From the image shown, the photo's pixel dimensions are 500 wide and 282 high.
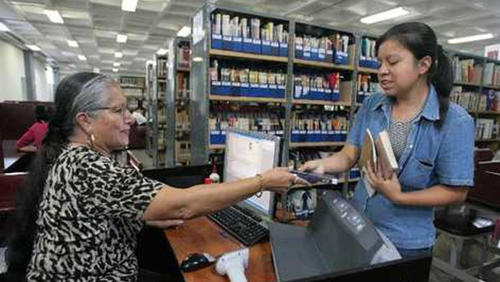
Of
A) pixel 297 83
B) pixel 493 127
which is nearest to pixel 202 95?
pixel 297 83

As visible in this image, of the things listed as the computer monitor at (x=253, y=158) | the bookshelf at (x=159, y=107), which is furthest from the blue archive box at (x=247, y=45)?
the bookshelf at (x=159, y=107)

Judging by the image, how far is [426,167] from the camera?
109 centimetres

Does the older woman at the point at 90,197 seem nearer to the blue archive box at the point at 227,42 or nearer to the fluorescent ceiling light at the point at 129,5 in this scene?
the blue archive box at the point at 227,42

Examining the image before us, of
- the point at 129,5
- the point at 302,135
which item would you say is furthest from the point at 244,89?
the point at 129,5

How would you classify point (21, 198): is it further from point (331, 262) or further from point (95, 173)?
point (331, 262)

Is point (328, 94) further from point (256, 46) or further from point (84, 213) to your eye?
point (84, 213)

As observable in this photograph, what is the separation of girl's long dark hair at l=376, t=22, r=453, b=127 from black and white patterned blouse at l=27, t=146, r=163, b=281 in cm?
94

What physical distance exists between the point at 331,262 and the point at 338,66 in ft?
9.49

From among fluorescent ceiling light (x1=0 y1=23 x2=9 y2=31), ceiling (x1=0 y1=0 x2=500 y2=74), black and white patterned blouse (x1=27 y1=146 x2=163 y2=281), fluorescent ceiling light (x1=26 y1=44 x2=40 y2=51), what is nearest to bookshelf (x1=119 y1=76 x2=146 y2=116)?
ceiling (x1=0 y1=0 x2=500 y2=74)

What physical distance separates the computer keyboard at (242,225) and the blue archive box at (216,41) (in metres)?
1.68

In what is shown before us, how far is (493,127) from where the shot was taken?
5.08 m

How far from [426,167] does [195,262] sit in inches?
33.0

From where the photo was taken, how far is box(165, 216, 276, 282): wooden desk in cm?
103

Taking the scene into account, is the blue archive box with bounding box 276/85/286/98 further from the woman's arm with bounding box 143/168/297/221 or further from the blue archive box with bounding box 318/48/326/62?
the woman's arm with bounding box 143/168/297/221
